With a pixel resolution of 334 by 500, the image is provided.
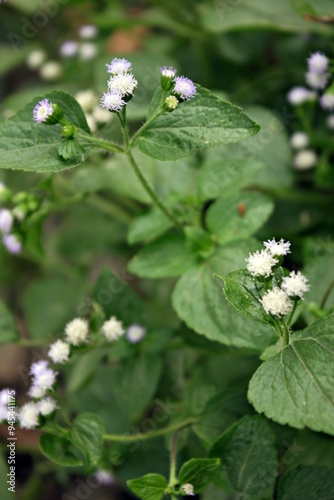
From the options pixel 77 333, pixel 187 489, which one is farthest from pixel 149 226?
pixel 187 489

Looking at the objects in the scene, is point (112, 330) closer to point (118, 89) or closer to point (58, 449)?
point (58, 449)

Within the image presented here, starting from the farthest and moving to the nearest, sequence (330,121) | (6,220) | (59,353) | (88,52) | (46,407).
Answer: (88,52) → (330,121) → (6,220) → (59,353) → (46,407)

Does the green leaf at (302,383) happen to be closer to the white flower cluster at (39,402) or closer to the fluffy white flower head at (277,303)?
the fluffy white flower head at (277,303)

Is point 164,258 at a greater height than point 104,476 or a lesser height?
greater

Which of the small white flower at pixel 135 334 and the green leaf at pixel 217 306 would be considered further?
the small white flower at pixel 135 334

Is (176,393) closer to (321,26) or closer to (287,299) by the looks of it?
(287,299)

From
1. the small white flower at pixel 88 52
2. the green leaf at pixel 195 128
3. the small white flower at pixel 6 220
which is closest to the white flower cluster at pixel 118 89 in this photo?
the green leaf at pixel 195 128
